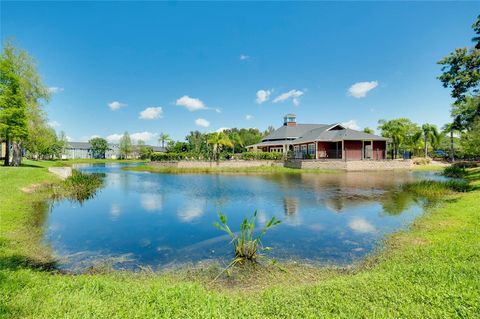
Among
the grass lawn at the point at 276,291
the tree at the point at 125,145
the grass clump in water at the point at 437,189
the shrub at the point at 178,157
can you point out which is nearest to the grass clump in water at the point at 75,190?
the grass lawn at the point at 276,291

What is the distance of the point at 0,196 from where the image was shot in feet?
40.7

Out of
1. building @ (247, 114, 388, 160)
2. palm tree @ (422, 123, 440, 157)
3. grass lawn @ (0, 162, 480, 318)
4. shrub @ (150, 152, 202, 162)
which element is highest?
palm tree @ (422, 123, 440, 157)

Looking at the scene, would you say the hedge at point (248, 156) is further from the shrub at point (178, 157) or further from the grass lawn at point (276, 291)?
the grass lawn at point (276, 291)

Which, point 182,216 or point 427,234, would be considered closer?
point 427,234

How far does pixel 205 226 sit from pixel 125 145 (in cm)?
9771

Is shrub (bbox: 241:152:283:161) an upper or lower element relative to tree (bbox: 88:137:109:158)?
lower

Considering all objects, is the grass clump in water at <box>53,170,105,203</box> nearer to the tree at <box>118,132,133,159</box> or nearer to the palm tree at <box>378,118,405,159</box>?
the palm tree at <box>378,118,405,159</box>

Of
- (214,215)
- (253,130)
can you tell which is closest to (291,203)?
(214,215)

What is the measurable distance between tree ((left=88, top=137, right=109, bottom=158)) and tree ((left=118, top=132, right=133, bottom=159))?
34.9 feet

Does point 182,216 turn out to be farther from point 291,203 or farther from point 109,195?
point 109,195

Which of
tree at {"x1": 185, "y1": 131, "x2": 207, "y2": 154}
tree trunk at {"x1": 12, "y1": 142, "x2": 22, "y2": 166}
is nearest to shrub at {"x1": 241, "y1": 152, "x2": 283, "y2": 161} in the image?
tree at {"x1": 185, "y1": 131, "x2": 207, "y2": 154}

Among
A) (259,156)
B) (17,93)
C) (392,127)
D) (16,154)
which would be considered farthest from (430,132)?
(16,154)

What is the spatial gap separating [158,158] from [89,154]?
83.0 metres

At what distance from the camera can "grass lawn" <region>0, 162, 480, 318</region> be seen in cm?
398
